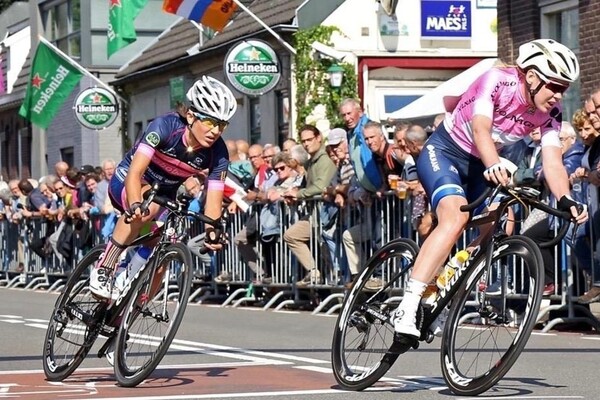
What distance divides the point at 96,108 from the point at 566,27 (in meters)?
17.3

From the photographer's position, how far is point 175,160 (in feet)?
31.8

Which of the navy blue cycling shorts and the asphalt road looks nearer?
the navy blue cycling shorts

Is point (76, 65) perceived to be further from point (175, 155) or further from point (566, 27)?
point (175, 155)

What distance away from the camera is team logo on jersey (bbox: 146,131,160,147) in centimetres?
954

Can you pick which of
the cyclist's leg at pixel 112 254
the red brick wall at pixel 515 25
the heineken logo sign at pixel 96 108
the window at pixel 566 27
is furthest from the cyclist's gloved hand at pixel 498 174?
the heineken logo sign at pixel 96 108

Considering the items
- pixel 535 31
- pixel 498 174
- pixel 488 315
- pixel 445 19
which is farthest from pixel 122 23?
pixel 498 174

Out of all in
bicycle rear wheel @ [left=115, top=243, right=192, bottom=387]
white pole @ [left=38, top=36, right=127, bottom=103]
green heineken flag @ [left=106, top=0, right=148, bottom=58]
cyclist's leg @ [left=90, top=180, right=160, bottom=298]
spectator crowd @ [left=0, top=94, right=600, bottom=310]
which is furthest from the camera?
white pole @ [left=38, top=36, right=127, bottom=103]

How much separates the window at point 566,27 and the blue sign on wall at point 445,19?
27.3 feet

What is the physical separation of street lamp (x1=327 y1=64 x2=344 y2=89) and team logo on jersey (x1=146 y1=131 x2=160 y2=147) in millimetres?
20867

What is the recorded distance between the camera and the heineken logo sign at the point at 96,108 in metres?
38.0

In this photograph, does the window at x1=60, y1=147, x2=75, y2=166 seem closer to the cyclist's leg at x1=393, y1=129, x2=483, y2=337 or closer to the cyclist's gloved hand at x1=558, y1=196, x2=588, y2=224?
the cyclist's leg at x1=393, y1=129, x2=483, y2=337

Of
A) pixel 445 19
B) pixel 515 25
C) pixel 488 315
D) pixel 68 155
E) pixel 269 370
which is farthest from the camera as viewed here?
pixel 68 155

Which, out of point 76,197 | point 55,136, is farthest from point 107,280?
point 55,136

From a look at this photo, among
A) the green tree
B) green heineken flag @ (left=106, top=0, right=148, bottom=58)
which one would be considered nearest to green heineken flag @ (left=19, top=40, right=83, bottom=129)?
green heineken flag @ (left=106, top=0, right=148, bottom=58)
